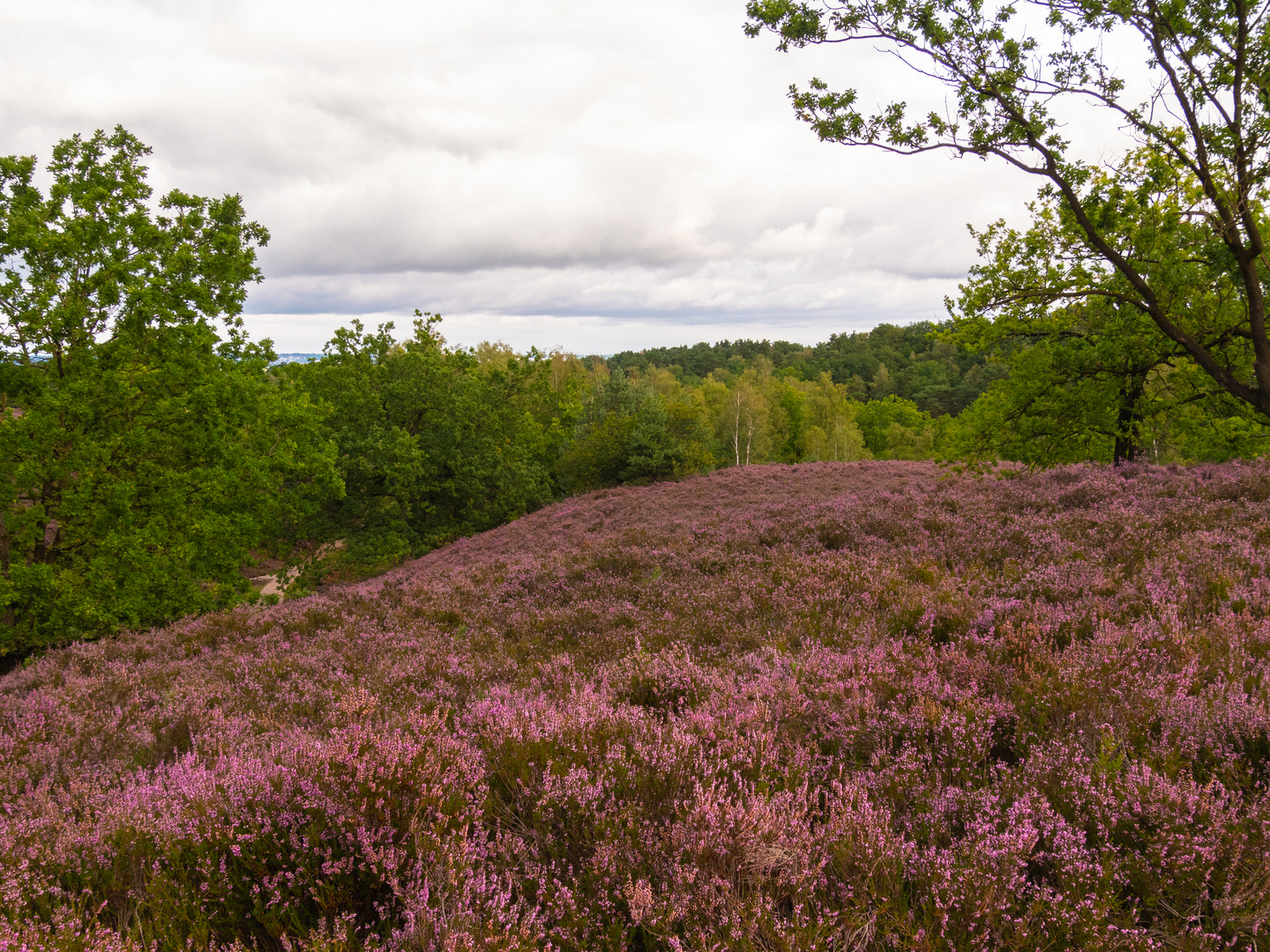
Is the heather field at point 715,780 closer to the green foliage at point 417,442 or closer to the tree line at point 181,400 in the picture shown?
the tree line at point 181,400

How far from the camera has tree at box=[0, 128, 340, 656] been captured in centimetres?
1077

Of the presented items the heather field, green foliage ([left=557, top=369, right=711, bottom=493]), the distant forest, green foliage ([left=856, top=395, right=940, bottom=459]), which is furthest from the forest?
green foliage ([left=856, top=395, right=940, bottom=459])

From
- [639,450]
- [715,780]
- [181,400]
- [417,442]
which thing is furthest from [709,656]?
[639,450]

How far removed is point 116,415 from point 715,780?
48.0ft

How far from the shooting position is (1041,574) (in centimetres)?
525

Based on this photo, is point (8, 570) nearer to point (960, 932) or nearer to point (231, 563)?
point (231, 563)

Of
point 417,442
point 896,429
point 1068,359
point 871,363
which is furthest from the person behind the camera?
point 871,363

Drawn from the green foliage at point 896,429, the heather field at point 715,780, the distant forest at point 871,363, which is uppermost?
the distant forest at point 871,363

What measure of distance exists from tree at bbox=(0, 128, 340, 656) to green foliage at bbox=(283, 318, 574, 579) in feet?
25.7

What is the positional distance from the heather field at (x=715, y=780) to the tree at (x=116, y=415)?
730 centimetres

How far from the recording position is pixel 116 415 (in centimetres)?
1169

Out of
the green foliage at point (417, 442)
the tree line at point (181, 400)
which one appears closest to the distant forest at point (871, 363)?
the green foliage at point (417, 442)

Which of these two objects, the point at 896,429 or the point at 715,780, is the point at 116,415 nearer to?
the point at 715,780

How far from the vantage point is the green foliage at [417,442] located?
22062mm
